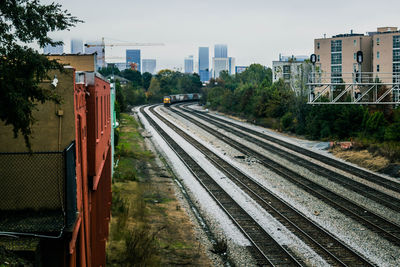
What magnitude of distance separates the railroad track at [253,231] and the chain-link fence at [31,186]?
7533 mm

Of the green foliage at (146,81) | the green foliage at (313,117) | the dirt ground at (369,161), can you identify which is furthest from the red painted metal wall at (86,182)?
the green foliage at (146,81)

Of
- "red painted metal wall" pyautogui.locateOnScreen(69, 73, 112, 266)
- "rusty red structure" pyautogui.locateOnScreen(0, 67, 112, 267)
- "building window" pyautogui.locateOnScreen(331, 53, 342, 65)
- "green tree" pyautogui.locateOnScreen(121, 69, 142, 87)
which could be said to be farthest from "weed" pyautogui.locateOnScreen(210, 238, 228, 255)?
"green tree" pyautogui.locateOnScreen(121, 69, 142, 87)

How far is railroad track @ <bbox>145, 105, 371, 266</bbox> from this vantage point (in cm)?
1278

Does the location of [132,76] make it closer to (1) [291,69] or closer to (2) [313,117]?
(1) [291,69]

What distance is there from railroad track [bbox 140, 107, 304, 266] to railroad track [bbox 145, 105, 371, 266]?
100 cm

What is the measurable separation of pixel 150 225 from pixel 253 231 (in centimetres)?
365

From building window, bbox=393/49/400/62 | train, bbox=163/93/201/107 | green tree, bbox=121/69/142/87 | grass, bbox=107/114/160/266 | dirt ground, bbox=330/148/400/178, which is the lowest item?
grass, bbox=107/114/160/266

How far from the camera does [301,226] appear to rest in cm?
1580

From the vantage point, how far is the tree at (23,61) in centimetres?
552

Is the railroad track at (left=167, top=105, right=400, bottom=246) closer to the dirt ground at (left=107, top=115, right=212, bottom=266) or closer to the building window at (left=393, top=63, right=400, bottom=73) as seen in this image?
the dirt ground at (left=107, top=115, right=212, bottom=266)

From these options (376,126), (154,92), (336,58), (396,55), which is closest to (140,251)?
(376,126)

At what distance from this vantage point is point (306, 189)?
21.1 m

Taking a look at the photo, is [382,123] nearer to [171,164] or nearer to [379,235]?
[171,164]

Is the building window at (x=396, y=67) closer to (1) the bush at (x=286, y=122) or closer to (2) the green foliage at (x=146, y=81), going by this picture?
(1) the bush at (x=286, y=122)
